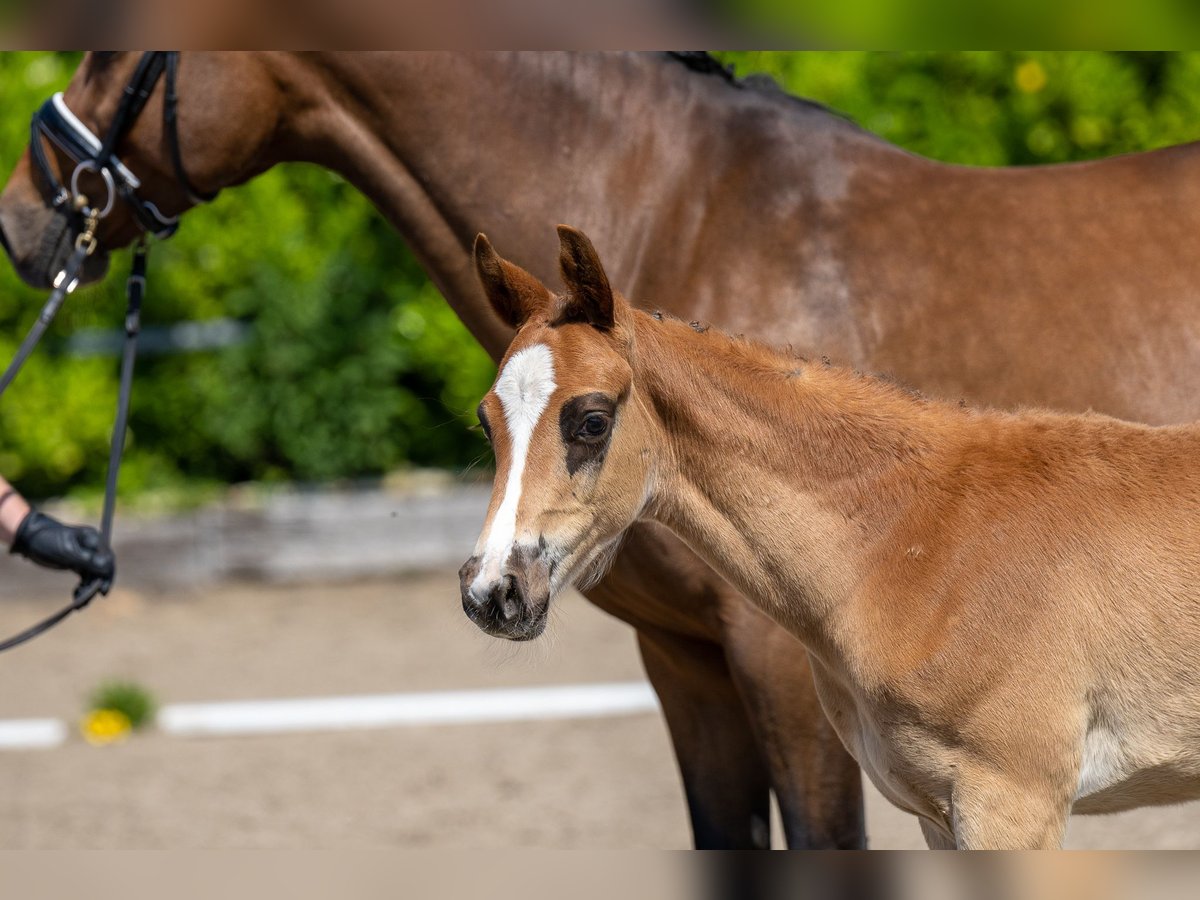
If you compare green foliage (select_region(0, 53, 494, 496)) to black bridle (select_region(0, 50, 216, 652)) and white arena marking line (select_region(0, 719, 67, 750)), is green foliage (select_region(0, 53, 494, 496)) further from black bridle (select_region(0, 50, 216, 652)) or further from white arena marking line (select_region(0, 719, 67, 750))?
black bridle (select_region(0, 50, 216, 652))

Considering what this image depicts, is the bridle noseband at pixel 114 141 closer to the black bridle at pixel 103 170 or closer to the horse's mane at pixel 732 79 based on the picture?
the black bridle at pixel 103 170

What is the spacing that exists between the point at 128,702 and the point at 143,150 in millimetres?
3374

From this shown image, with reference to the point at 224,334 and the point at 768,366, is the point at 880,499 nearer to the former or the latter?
the point at 768,366

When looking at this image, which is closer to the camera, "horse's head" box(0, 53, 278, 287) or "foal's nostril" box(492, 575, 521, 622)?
"foal's nostril" box(492, 575, 521, 622)

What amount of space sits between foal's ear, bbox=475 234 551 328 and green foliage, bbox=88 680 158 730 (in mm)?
3995

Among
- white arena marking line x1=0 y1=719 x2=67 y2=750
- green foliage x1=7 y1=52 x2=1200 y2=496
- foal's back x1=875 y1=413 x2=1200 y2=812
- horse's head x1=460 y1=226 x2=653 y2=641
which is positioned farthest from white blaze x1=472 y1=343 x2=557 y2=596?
green foliage x1=7 y1=52 x2=1200 y2=496

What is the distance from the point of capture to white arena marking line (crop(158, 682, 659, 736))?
5.75m

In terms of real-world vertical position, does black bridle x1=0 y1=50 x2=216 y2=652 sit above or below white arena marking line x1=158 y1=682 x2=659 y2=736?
above

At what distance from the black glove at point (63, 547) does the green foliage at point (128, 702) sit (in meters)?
3.00

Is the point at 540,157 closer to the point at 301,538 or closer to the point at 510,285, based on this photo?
the point at 510,285

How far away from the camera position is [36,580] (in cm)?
736

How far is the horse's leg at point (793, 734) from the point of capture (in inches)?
107

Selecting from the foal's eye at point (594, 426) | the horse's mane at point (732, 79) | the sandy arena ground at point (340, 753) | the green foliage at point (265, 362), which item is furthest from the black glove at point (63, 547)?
the green foliage at point (265, 362)

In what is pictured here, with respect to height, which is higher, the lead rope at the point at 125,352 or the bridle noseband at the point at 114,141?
the bridle noseband at the point at 114,141
